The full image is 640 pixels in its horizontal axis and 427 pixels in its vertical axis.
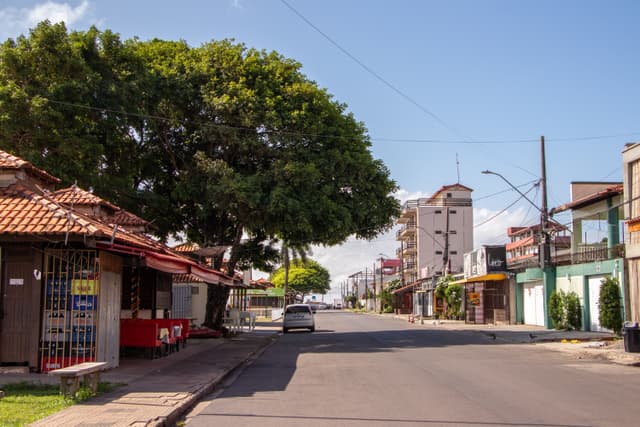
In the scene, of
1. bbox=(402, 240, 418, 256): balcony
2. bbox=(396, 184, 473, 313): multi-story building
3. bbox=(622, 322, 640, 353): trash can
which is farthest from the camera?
bbox=(402, 240, 418, 256): balcony

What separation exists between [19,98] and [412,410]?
63.2ft

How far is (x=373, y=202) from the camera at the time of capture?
3041 centimetres

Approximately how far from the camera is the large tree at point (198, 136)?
25281mm

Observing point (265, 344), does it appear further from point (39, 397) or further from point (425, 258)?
point (425, 258)

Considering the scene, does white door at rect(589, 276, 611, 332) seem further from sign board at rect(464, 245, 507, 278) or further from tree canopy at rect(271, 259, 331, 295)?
tree canopy at rect(271, 259, 331, 295)

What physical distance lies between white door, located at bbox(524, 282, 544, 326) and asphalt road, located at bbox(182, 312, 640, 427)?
58.7 ft

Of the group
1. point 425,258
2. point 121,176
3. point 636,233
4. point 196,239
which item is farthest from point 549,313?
point 425,258

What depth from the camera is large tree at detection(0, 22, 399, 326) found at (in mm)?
25281

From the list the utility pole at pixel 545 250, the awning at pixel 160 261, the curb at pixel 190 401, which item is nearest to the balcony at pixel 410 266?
the utility pole at pixel 545 250

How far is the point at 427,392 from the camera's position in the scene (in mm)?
12742

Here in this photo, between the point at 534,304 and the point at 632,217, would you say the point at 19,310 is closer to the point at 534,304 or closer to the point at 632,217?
the point at 632,217

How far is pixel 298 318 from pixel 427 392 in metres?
28.2

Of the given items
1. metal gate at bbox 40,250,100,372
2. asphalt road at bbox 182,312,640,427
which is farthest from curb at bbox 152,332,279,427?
metal gate at bbox 40,250,100,372

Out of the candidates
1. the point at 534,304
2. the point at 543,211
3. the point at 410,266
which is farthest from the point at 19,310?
the point at 410,266
